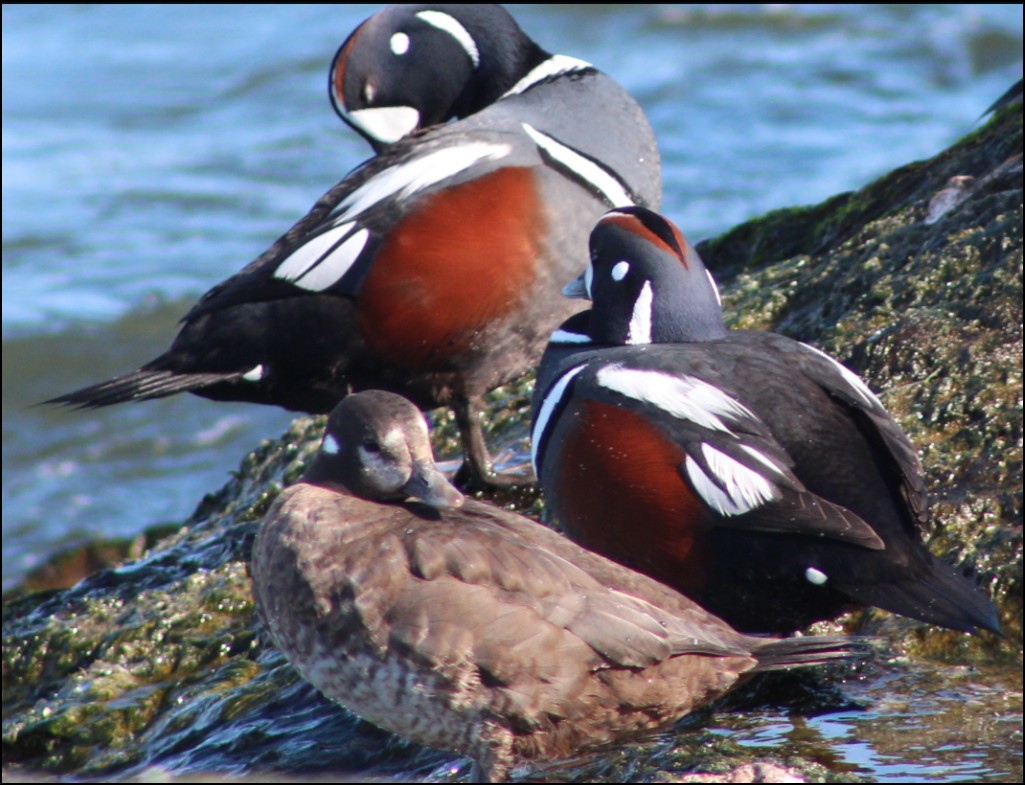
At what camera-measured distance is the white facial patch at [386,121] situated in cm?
606

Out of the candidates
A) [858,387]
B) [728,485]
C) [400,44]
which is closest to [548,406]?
[728,485]

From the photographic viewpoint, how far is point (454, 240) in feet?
17.5

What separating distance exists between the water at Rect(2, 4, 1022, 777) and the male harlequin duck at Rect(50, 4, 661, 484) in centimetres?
380

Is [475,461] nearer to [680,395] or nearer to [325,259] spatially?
[325,259]

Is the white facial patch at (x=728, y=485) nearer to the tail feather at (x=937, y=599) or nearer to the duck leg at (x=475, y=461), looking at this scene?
the tail feather at (x=937, y=599)

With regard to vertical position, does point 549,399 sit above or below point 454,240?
below

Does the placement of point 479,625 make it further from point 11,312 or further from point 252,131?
point 252,131

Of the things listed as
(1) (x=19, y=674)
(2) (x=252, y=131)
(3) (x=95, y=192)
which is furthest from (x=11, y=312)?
(1) (x=19, y=674)

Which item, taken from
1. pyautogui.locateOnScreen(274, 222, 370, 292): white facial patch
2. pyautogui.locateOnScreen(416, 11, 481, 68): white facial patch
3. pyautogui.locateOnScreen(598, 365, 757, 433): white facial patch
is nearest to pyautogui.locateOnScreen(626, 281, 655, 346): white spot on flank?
pyautogui.locateOnScreen(598, 365, 757, 433): white facial patch

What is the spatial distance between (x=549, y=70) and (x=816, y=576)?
9.52 ft

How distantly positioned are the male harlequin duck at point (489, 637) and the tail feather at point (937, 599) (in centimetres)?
14

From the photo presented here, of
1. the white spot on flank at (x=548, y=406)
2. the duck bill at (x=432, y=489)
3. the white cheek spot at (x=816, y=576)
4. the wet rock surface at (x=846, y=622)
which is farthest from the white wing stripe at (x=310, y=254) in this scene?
the white cheek spot at (x=816, y=576)

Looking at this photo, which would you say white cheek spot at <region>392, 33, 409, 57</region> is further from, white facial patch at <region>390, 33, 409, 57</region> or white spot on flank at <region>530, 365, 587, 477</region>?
white spot on flank at <region>530, 365, 587, 477</region>

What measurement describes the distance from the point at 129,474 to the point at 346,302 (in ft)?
16.5
